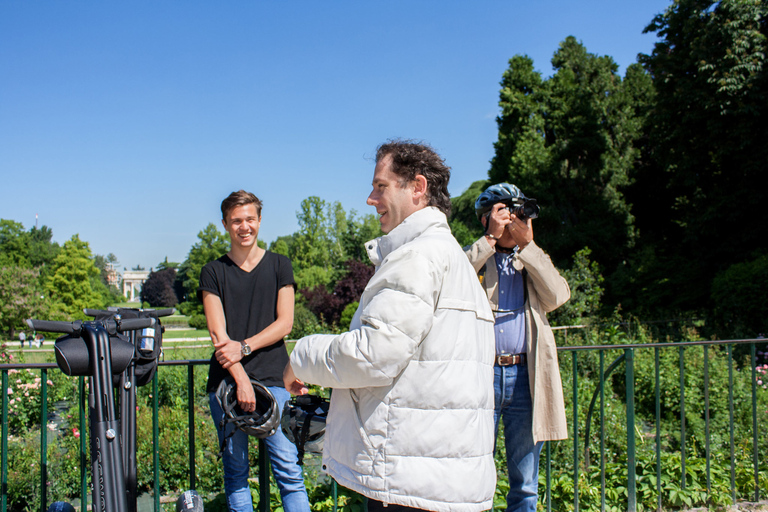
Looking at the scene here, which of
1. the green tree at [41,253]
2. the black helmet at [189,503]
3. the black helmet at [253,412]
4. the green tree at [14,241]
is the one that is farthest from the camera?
the green tree at [41,253]

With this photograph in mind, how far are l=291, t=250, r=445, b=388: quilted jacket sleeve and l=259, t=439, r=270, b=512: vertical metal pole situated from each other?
1.32 metres

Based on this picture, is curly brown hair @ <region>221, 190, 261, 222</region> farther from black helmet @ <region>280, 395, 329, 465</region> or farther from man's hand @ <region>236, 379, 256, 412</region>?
black helmet @ <region>280, 395, 329, 465</region>

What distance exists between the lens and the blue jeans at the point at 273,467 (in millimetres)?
2447

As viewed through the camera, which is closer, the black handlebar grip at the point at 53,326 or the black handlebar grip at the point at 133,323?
the black handlebar grip at the point at 53,326

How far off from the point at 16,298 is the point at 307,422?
27.2 meters

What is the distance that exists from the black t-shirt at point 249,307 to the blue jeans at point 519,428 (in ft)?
3.23

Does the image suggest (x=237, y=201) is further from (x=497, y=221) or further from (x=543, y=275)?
(x=543, y=275)

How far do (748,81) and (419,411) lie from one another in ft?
48.0

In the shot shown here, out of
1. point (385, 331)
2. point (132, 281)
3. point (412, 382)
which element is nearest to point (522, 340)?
point (412, 382)

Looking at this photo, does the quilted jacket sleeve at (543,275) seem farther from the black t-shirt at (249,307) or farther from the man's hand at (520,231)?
the black t-shirt at (249,307)

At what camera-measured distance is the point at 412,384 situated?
152 centimetres

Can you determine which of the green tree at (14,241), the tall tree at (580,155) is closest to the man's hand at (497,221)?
the tall tree at (580,155)

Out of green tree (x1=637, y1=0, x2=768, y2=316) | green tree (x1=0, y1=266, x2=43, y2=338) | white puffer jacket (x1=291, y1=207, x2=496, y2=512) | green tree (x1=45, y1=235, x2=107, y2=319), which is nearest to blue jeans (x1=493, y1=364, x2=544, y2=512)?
white puffer jacket (x1=291, y1=207, x2=496, y2=512)

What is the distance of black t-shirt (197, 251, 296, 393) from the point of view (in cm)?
250
